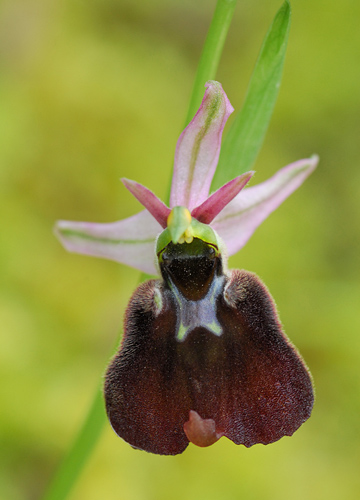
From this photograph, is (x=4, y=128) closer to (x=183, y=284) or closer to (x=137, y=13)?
(x=137, y=13)

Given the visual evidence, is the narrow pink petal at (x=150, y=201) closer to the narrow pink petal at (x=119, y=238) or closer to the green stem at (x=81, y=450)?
the narrow pink petal at (x=119, y=238)

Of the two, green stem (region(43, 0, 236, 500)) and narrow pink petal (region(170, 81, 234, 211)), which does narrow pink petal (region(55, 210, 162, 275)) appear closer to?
narrow pink petal (region(170, 81, 234, 211))

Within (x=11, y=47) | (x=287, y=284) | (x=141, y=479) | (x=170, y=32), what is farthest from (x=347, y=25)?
(x=141, y=479)

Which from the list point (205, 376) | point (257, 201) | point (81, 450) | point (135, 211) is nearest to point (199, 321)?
point (205, 376)

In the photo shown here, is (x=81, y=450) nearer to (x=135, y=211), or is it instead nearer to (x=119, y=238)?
(x=119, y=238)

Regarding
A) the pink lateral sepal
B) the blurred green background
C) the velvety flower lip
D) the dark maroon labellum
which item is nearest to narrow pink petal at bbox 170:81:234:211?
the velvety flower lip
